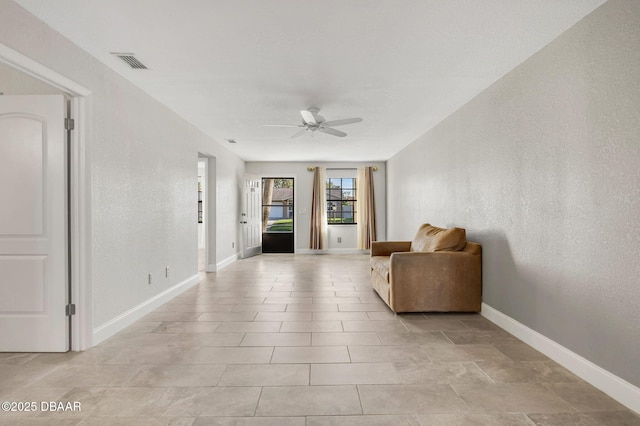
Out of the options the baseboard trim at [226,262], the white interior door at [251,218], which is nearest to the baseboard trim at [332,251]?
the white interior door at [251,218]

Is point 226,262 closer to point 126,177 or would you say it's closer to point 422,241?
point 126,177

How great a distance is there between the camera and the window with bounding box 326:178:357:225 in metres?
8.98

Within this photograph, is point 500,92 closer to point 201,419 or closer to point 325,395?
point 325,395

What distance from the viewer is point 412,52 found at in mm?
2744

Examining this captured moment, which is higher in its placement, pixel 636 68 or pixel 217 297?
pixel 636 68

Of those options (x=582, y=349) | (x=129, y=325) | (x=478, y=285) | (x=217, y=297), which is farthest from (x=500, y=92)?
(x=129, y=325)

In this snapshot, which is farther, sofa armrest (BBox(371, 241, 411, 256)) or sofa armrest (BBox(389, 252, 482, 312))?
sofa armrest (BBox(371, 241, 411, 256))

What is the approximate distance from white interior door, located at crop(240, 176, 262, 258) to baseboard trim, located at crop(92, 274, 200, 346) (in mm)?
3306

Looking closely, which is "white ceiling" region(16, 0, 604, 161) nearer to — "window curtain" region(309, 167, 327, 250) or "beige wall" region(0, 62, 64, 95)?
"beige wall" region(0, 62, 64, 95)

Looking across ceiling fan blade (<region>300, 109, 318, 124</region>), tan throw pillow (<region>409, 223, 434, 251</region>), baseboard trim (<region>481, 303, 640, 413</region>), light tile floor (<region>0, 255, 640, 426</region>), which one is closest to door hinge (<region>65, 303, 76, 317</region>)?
light tile floor (<region>0, 255, 640, 426</region>)

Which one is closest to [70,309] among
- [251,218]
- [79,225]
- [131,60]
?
[79,225]

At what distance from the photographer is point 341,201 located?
354 inches

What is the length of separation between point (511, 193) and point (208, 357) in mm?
2984

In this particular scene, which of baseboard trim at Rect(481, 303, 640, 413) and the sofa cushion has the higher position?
the sofa cushion
